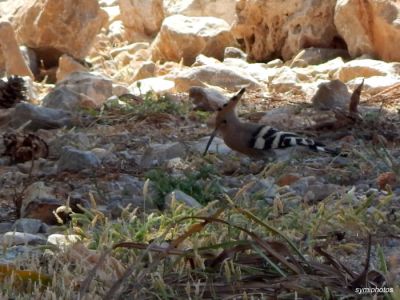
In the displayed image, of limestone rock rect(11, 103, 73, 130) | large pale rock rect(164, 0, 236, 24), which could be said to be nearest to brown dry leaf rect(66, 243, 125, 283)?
limestone rock rect(11, 103, 73, 130)

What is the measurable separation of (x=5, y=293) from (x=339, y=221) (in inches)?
45.5

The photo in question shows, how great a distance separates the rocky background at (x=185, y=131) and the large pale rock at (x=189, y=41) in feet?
0.06

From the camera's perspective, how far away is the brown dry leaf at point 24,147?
580 cm

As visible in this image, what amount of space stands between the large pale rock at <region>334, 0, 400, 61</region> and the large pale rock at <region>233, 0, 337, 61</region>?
0.37 m

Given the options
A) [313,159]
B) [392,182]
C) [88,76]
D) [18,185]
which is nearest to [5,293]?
[392,182]

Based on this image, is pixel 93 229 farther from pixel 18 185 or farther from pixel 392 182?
pixel 18 185

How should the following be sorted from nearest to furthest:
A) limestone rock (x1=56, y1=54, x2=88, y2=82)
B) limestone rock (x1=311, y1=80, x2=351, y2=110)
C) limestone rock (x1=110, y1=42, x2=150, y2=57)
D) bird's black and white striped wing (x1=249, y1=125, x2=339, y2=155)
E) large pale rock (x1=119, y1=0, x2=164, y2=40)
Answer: bird's black and white striped wing (x1=249, y1=125, x2=339, y2=155)
limestone rock (x1=311, y1=80, x2=351, y2=110)
limestone rock (x1=56, y1=54, x2=88, y2=82)
limestone rock (x1=110, y1=42, x2=150, y2=57)
large pale rock (x1=119, y1=0, x2=164, y2=40)

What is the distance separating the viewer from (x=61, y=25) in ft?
35.9

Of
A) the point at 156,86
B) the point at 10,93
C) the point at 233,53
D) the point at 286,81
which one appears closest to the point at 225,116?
the point at 10,93

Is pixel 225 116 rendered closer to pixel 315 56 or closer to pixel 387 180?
pixel 387 180

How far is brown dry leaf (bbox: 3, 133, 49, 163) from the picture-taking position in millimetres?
5805

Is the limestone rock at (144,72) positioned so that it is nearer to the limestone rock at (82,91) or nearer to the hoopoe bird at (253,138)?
the limestone rock at (82,91)

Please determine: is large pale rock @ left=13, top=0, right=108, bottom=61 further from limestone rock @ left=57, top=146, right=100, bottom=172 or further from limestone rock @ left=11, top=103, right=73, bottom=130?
limestone rock @ left=57, top=146, right=100, bottom=172

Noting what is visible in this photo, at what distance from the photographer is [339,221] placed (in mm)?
3340
